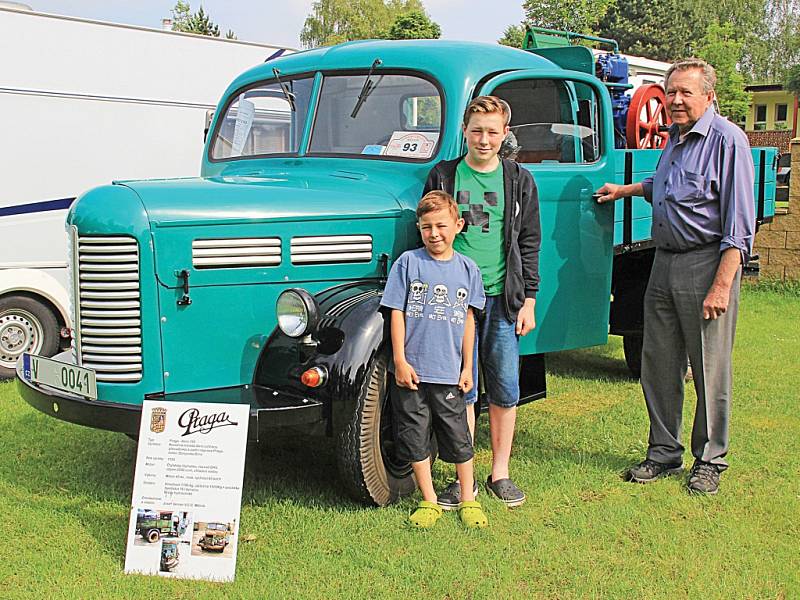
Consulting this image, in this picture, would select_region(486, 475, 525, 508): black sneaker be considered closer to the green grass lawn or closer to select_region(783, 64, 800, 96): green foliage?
the green grass lawn

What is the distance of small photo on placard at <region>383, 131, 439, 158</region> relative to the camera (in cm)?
476

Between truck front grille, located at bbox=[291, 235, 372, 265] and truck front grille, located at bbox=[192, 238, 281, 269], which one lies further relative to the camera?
truck front grille, located at bbox=[291, 235, 372, 265]

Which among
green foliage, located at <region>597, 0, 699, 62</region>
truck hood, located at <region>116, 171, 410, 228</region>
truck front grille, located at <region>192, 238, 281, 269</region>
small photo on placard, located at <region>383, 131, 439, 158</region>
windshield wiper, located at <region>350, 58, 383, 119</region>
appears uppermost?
green foliage, located at <region>597, 0, 699, 62</region>

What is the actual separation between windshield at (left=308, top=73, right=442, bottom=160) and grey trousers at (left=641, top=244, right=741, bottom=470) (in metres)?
1.37

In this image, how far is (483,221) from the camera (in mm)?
4156

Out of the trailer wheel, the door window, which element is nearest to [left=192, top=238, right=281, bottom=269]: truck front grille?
the door window

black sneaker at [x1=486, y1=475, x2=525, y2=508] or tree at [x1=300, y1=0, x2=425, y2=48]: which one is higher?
tree at [x1=300, y1=0, x2=425, y2=48]

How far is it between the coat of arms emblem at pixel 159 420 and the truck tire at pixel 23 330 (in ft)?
13.0

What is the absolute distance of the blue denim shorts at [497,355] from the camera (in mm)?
4195

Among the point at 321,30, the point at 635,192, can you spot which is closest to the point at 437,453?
the point at 635,192

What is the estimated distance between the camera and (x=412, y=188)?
4.61m

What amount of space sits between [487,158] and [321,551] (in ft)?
6.04

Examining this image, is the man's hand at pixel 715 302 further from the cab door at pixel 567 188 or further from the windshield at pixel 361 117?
the windshield at pixel 361 117

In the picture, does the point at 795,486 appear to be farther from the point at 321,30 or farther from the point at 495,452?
the point at 321,30
